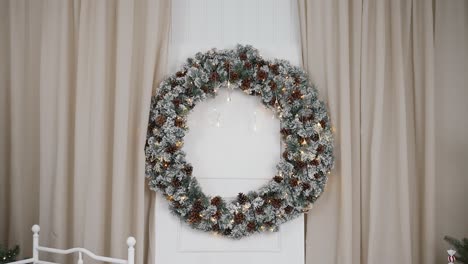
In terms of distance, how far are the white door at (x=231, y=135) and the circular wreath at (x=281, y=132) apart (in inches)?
4.1

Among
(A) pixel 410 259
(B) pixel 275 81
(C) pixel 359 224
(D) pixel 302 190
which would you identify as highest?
(B) pixel 275 81

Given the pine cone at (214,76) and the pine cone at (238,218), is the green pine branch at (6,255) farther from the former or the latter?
the pine cone at (214,76)

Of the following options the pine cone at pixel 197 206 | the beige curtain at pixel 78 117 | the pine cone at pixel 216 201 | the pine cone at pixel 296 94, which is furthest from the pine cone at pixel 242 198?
the pine cone at pixel 296 94

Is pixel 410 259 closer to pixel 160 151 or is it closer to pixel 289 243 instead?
pixel 289 243

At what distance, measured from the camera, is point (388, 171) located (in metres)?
3.31

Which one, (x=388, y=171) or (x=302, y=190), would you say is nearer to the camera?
(x=302, y=190)

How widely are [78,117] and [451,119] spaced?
2.45 metres

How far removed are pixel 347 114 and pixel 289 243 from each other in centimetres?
90

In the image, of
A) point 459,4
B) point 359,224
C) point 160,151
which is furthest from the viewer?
point 459,4

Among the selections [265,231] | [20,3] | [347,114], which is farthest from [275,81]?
[20,3]

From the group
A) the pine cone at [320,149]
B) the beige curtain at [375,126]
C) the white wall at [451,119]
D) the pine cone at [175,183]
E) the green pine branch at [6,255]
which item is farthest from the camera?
the white wall at [451,119]

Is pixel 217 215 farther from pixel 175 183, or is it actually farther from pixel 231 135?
pixel 231 135

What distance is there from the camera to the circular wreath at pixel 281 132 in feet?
9.89

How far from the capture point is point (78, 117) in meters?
3.08
